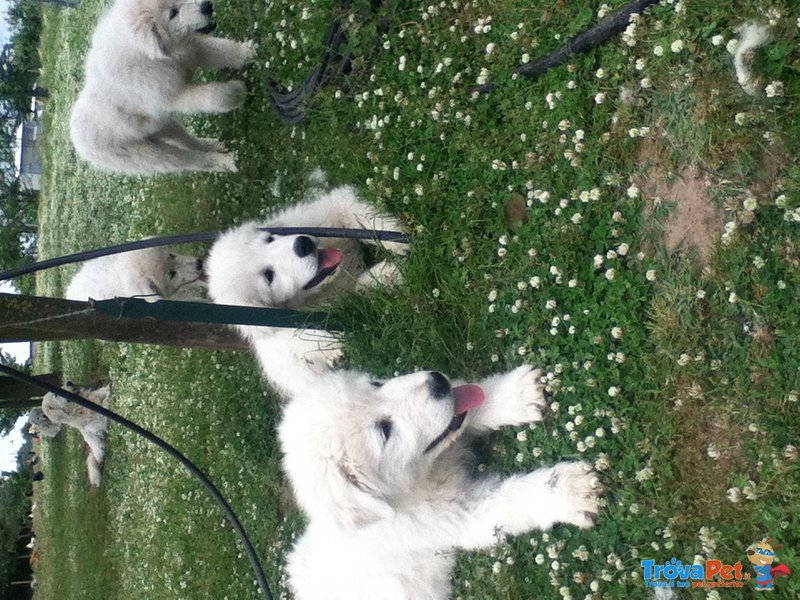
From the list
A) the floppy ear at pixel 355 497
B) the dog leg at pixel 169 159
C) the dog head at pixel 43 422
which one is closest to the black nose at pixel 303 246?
the floppy ear at pixel 355 497

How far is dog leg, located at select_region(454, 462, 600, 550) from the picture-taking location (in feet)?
11.2

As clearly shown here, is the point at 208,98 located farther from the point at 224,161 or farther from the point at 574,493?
the point at 574,493

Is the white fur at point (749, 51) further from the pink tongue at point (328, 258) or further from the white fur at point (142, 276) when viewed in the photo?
the white fur at point (142, 276)

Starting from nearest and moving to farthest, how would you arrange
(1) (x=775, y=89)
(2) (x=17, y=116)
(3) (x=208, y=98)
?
1. (1) (x=775, y=89)
2. (3) (x=208, y=98)
3. (2) (x=17, y=116)

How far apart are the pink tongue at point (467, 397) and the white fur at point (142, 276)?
141 inches

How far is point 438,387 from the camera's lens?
3.57 metres

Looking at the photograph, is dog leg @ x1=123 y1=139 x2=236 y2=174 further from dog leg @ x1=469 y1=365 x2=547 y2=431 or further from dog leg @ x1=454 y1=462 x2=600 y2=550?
dog leg @ x1=454 y1=462 x2=600 y2=550

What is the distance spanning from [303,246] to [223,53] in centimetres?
359

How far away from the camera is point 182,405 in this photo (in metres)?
8.32

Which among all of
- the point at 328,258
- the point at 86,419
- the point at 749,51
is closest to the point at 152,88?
the point at 328,258

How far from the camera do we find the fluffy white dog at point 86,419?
10344 millimetres

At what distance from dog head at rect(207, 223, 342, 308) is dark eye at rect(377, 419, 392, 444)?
1.48 m

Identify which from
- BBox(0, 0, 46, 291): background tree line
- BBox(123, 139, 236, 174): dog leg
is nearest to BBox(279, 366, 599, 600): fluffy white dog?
BBox(123, 139, 236, 174): dog leg

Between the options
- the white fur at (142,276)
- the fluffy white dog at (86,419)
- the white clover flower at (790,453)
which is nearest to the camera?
the white clover flower at (790,453)
